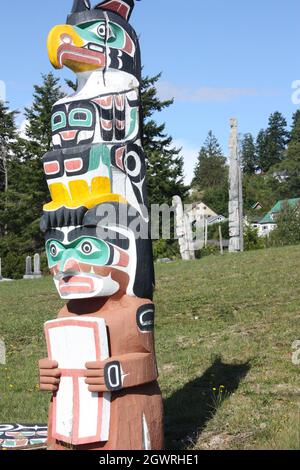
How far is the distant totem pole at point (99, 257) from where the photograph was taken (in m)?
5.25

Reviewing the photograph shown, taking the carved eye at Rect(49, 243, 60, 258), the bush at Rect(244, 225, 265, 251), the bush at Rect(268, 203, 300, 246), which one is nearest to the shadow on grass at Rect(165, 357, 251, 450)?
the carved eye at Rect(49, 243, 60, 258)

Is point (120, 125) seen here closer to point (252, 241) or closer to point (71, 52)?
point (71, 52)

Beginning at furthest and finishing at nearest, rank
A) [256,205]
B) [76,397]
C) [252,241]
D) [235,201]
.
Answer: [256,205], [252,241], [235,201], [76,397]

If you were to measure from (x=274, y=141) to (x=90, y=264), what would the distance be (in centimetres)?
9169

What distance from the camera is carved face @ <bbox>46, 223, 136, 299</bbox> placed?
542 centimetres

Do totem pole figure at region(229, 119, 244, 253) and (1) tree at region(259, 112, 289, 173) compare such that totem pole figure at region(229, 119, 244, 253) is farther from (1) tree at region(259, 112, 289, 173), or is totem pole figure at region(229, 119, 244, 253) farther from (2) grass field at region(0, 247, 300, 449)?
(1) tree at region(259, 112, 289, 173)

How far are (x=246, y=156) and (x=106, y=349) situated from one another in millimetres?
96015

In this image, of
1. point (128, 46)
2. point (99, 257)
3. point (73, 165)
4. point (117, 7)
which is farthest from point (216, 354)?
point (117, 7)

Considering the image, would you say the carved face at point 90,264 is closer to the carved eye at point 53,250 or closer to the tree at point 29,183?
the carved eye at point 53,250

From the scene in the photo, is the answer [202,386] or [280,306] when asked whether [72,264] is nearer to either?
[202,386]

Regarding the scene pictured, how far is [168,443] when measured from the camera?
21.6ft

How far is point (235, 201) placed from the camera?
23766 mm

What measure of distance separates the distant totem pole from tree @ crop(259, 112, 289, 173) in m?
88.7

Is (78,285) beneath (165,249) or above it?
beneath
